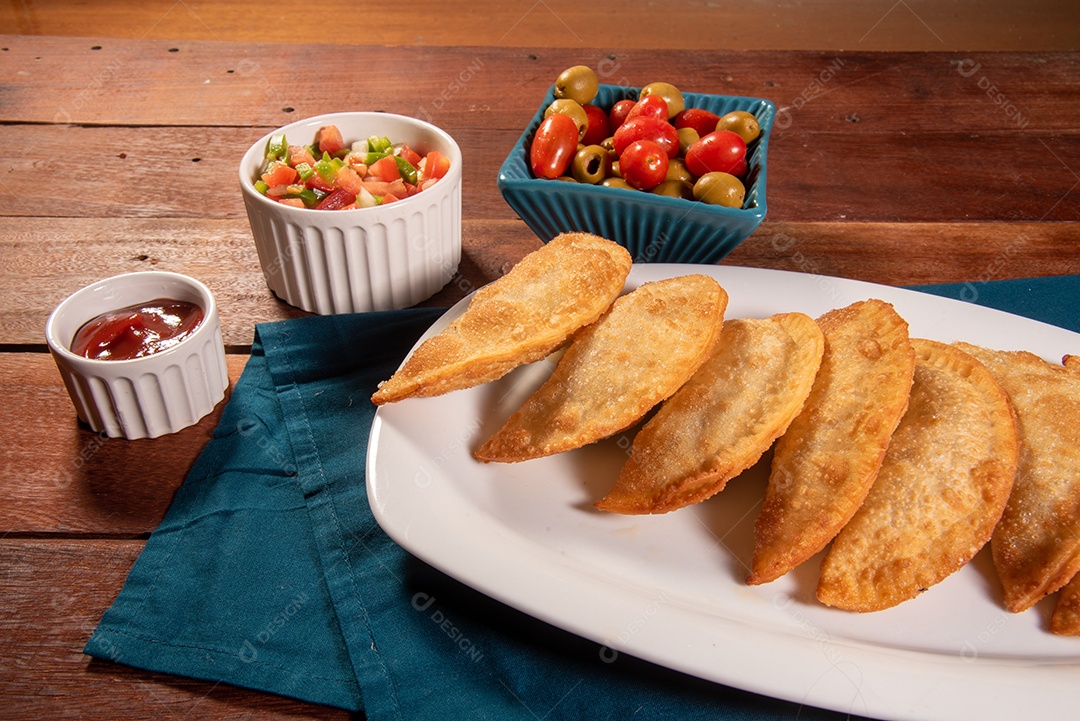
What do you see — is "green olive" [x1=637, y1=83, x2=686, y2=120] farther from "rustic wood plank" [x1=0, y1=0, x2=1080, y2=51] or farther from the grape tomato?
"rustic wood plank" [x1=0, y1=0, x2=1080, y2=51]

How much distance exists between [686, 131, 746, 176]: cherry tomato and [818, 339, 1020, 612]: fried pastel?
106cm

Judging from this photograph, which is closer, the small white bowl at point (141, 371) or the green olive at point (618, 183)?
the small white bowl at point (141, 371)

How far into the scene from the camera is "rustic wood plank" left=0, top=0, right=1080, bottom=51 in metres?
7.08

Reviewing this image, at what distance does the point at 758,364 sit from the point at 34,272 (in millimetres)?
2299

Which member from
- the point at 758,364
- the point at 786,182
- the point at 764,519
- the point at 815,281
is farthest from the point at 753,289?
the point at 786,182

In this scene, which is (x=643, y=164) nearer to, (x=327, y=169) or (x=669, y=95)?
(x=669, y=95)

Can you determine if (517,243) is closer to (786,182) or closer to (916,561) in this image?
(786,182)

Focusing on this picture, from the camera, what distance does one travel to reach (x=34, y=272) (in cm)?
287

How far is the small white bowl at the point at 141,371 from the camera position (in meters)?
2.19

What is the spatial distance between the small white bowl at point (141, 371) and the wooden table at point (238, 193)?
7 cm

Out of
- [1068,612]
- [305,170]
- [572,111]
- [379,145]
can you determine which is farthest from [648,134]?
[1068,612]

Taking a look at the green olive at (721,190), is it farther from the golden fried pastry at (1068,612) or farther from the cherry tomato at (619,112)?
the golden fried pastry at (1068,612)

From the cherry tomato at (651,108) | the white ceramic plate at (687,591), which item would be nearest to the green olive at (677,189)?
the cherry tomato at (651,108)

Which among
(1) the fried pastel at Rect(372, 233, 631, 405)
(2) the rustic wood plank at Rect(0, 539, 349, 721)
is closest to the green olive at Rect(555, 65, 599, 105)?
(1) the fried pastel at Rect(372, 233, 631, 405)
